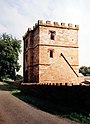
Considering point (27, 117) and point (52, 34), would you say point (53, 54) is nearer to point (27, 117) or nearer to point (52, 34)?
point (52, 34)

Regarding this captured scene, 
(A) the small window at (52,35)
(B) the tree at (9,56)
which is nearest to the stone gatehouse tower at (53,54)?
(A) the small window at (52,35)

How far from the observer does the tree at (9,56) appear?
69.3 metres

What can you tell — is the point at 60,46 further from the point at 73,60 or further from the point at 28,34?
the point at 28,34

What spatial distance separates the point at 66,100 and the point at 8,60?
51.7 meters

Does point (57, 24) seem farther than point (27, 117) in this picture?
Yes

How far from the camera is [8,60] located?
230ft

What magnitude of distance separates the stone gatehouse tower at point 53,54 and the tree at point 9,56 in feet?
75.5

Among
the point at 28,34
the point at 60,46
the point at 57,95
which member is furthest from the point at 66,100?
the point at 28,34

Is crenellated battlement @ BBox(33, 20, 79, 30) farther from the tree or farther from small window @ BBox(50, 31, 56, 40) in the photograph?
the tree

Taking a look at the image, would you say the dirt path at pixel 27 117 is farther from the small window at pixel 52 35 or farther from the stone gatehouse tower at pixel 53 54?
the small window at pixel 52 35

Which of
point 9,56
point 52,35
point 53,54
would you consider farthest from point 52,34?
point 9,56

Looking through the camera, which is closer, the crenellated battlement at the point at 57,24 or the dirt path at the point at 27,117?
the dirt path at the point at 27,117

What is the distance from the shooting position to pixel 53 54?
44.2 m

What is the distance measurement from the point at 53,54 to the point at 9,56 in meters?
27.7
